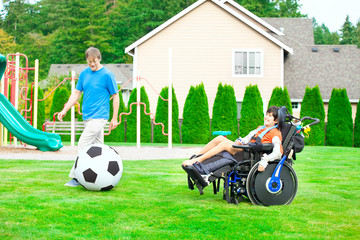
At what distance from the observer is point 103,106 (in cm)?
761

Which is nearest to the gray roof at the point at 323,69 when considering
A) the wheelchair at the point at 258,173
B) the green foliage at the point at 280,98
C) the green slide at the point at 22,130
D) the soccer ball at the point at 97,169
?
the green foliage at the point at 280,98

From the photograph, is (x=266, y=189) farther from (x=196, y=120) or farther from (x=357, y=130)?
(x=357, y=130)

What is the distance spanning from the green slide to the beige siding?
13.4 m

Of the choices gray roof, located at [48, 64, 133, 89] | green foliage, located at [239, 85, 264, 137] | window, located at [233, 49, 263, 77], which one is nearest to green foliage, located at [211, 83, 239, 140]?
green foliage, located at [239, 85, 264, 137]

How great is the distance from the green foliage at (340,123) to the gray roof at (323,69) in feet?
14.7

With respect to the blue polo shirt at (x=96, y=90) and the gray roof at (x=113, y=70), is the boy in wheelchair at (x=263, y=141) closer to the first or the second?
the blue polo shirt at (x=96, y=90)

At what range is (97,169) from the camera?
6910 mm

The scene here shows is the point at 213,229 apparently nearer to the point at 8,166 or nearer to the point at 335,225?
the point at 335,225

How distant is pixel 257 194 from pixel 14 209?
2874 millimetres

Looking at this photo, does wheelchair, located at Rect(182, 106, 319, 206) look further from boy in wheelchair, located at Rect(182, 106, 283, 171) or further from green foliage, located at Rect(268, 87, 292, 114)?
green foliage, located at Rect(268, 87, 292, 114)

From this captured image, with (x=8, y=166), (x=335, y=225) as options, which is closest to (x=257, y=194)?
(x=335, y=225)

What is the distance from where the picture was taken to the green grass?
4594mm

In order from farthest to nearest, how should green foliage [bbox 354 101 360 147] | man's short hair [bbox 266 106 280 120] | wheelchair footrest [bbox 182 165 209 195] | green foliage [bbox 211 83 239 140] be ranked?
green foliage [bbox 211 83 239 140], green foliage [bbox 354 101 360 147], man's short hair [bbox 266 106 280 120], wheelchair footrest [bbox 182 165 209 195]

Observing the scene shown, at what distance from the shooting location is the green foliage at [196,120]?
24.5 metres
